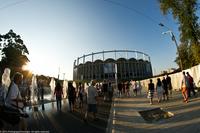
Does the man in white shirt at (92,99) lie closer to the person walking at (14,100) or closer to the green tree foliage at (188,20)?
the person walking at (14,100)

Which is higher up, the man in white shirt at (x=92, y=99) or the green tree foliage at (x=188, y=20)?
the green tree foliage at (x=188, y=20)

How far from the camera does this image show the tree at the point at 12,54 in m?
49.0

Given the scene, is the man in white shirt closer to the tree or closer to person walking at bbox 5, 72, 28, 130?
person walking at bbox 5, 72, 28, 130

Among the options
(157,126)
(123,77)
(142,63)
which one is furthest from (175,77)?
(142,63)

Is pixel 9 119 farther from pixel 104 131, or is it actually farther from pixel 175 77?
pixel 175 77

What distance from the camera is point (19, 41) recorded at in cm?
5519

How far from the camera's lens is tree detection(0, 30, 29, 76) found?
49.0 m

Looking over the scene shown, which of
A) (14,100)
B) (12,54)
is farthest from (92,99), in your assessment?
(12,54)

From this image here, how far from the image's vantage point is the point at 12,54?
50.7m

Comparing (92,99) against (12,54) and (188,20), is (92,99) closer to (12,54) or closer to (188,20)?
(188,20)

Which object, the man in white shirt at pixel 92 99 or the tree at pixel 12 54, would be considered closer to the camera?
the man in white shirt at pixel 92 99

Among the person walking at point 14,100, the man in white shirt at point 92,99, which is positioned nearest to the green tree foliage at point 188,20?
the man in white shirt at point 92,99

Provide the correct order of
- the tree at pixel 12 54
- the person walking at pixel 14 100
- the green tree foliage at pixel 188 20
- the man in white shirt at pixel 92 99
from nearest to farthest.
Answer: the person walking at pixel 14 100, the man in white shirt at pixel 92 99, the green tree foliage at pixel 188 20, the tree at pixel 12 54

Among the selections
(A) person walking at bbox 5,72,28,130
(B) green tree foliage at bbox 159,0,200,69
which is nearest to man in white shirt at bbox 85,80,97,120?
(A) person walking at bbox 5,72,28,130
